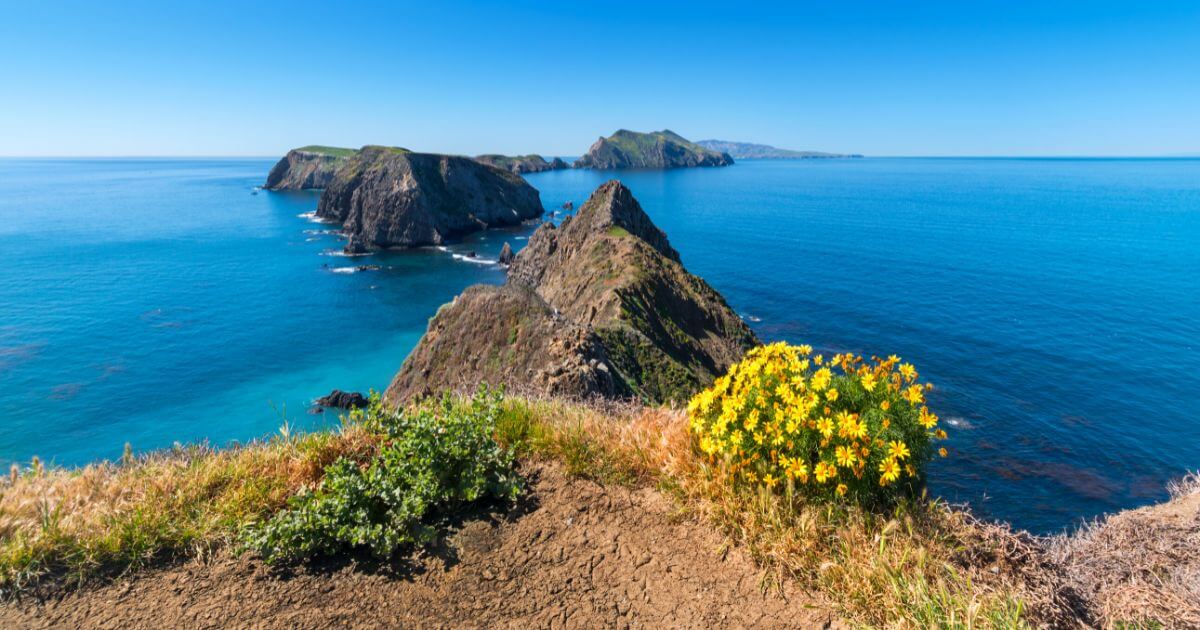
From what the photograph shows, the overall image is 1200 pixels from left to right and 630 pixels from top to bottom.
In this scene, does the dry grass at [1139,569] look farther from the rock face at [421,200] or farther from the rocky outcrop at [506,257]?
the rock face at [421,200]

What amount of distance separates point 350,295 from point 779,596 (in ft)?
229

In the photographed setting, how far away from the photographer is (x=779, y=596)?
5.28m

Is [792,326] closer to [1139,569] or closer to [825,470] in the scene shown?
[1139,569]

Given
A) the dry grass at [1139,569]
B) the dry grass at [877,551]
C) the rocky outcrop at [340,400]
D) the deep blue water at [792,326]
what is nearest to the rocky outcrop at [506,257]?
the deep blue water at [792,326]

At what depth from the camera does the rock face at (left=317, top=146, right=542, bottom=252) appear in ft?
324

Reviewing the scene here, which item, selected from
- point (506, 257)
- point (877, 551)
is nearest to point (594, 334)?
point (877, 551)

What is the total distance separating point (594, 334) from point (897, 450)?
62.7 ft

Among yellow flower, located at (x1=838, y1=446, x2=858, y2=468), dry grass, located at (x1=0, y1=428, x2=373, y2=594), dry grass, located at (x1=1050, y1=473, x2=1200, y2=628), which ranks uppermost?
yellow flower, located at (x1=838, y1=446, x2=858, y2=468)

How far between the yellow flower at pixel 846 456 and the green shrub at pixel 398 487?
3.68 metres

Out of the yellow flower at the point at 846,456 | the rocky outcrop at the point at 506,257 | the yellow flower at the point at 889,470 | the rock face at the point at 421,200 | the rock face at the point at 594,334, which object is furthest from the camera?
the rock face at the point at 421,200

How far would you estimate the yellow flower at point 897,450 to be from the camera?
17.4 ft

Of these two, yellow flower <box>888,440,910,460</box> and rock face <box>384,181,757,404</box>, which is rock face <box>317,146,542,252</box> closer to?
rock face <box>384,181,757,404</box>

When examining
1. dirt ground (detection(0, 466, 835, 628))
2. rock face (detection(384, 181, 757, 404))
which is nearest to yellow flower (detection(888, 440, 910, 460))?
dirt ground (detection(0, 466, 835, 628))

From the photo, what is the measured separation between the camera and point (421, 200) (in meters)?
101
